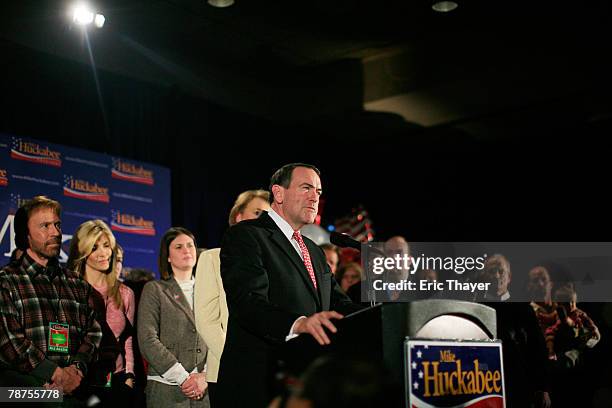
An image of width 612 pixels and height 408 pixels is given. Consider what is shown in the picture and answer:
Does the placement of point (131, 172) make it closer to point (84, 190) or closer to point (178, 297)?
point (84, 190)

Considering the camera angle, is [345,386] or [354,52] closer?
[345,386]

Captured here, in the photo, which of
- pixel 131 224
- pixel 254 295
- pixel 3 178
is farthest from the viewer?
pixel 131 224

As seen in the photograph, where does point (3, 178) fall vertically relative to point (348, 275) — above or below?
above

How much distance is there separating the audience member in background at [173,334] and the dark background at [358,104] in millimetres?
2330

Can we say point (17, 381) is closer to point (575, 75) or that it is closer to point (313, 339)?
point (313, 339)

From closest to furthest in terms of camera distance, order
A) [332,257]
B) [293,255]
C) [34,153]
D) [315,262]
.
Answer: [293,255] < [315,262] < [34,153] < [332,257]

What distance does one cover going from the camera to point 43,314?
3.62 meters

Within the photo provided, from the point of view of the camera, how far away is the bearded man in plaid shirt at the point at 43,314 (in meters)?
3.50

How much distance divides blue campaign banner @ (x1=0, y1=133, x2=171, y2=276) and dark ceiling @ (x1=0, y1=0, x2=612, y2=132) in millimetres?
939

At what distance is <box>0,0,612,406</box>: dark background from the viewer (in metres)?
6.70

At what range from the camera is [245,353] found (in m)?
2.64

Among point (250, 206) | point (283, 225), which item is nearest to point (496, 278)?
point (250, 206)

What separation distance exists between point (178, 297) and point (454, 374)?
8.71ft

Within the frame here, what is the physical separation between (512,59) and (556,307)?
3296mm
